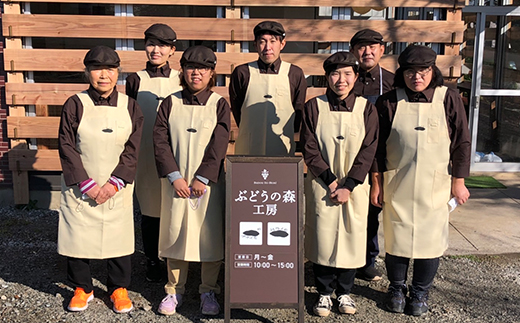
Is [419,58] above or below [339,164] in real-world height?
above

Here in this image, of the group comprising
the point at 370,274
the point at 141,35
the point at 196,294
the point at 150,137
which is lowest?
the point at 196,294

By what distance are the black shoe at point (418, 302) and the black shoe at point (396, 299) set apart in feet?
0.21

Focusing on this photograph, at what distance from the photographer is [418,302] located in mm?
4344

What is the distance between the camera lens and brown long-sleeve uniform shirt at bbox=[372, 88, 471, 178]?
13.6 feet

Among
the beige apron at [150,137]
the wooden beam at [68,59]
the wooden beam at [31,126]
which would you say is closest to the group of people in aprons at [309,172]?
the beige apron at [150,137]

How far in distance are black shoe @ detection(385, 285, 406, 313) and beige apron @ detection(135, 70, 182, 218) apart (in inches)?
75.1

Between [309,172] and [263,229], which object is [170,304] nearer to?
[263,229]

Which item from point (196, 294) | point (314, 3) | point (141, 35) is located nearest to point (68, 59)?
point (141, 35)

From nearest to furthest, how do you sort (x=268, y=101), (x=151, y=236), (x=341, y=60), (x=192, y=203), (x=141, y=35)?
(x=341, y=60) < (x=192, y=203) < (x=268, y=101) < (x=151, y=236) < (x=141, y=35)

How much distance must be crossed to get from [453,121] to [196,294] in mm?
2346

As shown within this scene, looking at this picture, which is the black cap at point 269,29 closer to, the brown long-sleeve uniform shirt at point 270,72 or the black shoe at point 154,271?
the brown long-sleeve uniform shirt at point 270,72

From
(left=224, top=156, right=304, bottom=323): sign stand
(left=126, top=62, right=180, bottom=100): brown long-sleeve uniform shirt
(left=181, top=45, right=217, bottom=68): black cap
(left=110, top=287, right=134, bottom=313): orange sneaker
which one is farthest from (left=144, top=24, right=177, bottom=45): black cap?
(left=110, top=287, right=134, bottom=313): orange sneaker

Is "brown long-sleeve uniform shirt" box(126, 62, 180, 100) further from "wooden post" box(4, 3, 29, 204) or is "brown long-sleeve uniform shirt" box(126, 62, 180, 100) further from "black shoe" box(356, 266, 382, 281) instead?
"wooden post" box(4, 3, 29, 204)

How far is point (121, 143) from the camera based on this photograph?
4.25 m
